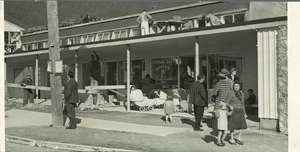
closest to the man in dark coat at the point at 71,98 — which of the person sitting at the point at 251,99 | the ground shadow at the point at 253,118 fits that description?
the ground shadow at the point at 253,118

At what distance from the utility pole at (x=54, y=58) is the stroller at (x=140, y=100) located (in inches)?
142

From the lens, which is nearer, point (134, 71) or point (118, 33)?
point (134, 71)

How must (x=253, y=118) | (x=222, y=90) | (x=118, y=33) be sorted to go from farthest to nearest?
(x=118, y=33) < (x=253, y=118) < (x=222, y=90)

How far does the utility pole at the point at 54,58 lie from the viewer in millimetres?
10164

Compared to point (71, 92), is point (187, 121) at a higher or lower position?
lower

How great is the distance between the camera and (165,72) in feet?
51.3

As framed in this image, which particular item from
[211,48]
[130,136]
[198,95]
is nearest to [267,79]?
[198,95]

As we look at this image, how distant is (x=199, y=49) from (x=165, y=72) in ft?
7.15

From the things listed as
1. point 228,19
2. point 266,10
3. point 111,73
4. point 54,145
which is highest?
point 266,10

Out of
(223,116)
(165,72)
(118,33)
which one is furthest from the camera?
(118,33)

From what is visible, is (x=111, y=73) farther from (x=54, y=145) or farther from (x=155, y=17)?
(x=54, y=145)

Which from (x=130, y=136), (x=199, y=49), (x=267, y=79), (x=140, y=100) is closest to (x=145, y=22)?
(x=199, y=49)

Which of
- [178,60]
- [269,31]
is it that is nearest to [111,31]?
[178,60]
